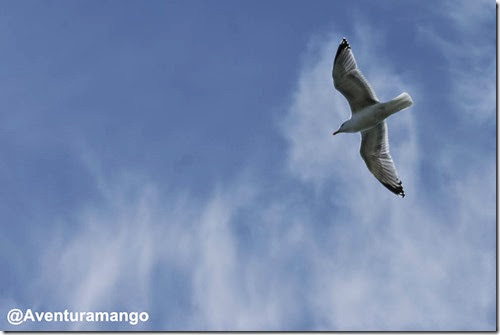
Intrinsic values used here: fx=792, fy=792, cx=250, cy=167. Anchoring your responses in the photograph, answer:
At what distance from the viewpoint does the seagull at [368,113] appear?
11.7 metres

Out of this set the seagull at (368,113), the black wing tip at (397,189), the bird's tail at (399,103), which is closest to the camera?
the bird's tail at (399,103)

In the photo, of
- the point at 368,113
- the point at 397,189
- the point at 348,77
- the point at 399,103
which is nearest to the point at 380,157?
the point at 397,189

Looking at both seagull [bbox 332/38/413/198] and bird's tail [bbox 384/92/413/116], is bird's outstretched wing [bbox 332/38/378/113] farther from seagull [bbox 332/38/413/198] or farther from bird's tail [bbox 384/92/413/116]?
bird's tail [bbox 384/92/413/116]

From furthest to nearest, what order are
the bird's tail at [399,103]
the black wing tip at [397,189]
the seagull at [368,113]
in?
the black wing tip at [397,189]
the seagull at [368,113]
the bird's tail at [399,103]

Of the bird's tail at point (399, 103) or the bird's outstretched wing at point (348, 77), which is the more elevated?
the bird's outstretched wing at point (348, 77)

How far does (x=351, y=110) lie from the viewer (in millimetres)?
12164

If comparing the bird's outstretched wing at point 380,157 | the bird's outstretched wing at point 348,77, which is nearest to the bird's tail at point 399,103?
the bird's outstretched wing at point 348,77

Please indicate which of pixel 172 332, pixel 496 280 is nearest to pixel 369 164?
pixel 496 280

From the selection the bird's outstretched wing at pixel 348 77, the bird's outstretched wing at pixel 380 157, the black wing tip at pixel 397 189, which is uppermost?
the bird's outstretched wing at pixel 348 77

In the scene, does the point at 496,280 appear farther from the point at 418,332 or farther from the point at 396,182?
the point at 396,182

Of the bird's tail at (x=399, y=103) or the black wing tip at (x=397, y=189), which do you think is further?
the black wing tip at (x=397, y=189)

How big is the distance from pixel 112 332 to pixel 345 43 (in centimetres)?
545

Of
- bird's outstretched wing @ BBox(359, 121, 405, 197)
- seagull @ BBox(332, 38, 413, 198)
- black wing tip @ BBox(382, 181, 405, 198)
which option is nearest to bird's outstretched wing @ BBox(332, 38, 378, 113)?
seagull @ BBox(332, 38, 413, 198)

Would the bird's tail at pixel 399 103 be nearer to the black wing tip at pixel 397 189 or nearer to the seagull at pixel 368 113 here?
the seagull at pixel 368 113
